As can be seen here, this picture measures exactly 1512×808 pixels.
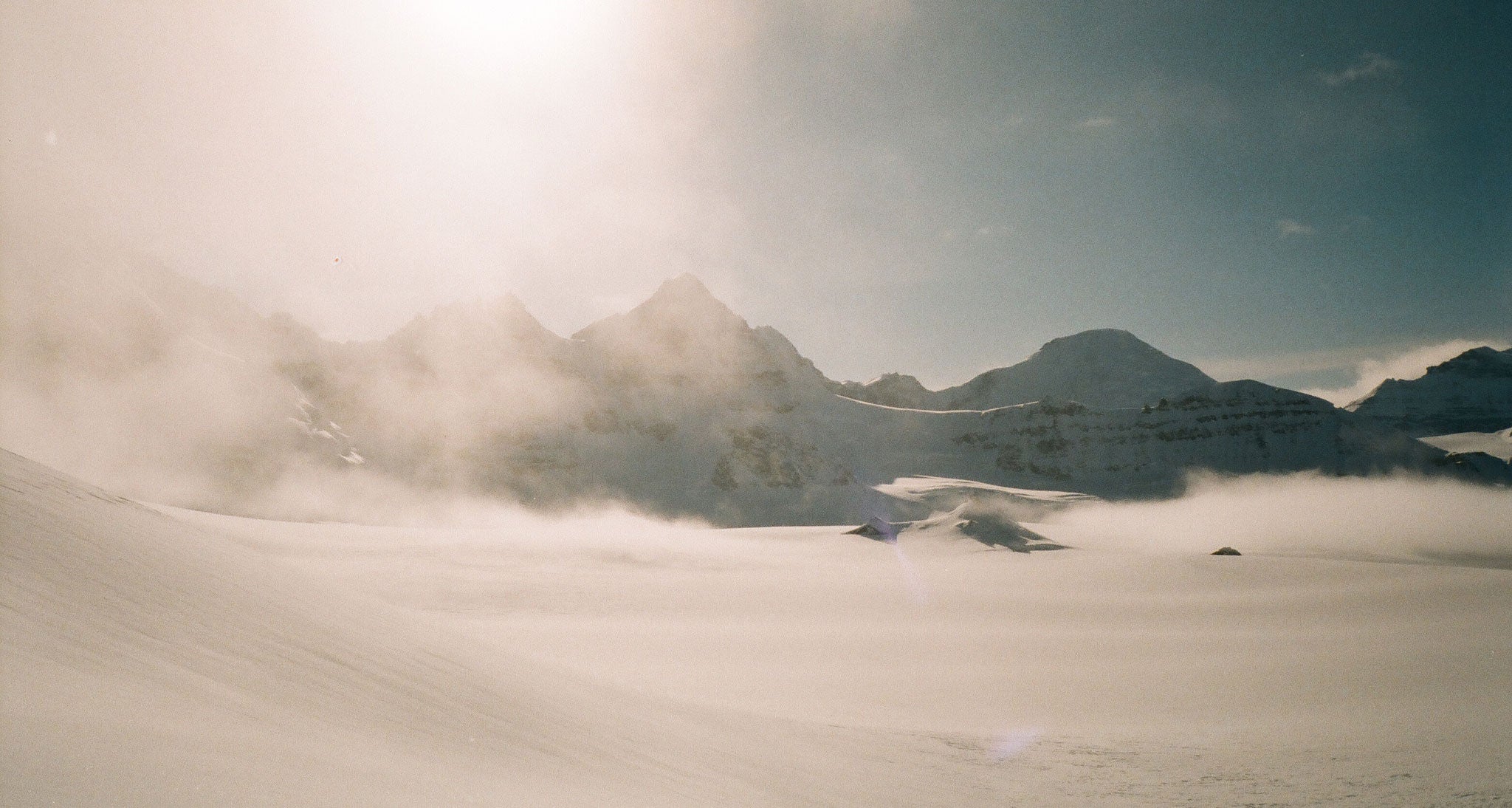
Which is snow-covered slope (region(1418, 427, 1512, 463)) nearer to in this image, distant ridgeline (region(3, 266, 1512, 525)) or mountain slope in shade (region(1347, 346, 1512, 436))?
distant ridgeline (region(3, 266, 1512, 525))

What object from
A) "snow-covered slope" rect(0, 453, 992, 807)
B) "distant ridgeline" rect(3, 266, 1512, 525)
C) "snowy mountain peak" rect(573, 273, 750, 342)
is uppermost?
"snowy mountain peak" rect(573, 273, 750, 342)

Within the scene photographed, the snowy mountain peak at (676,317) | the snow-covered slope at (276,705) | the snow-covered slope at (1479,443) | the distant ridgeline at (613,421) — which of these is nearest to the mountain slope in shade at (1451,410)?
the snow-covered slope at (1479,443)

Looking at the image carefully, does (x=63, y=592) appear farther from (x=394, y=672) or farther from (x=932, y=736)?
(x=932, y=736)

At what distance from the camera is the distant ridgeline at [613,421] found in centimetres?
7575

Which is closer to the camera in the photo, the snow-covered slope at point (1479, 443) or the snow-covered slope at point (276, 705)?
the snow-covered slope at point (276, 705)

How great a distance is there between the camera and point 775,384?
16038 centimetres

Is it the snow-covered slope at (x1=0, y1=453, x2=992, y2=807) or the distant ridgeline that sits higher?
the distant ridgeline

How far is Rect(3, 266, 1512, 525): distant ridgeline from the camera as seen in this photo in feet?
249

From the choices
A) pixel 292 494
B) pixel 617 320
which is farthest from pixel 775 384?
pixel 292 494

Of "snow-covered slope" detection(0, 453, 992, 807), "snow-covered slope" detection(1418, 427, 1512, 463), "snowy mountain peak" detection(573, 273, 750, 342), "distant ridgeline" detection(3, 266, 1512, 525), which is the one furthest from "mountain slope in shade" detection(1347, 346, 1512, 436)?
"snow-covered slope" detection(0, 453, 992, 807)

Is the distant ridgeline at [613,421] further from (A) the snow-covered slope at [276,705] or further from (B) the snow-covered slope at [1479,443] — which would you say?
(A) the snow-covered slope at [276,705]

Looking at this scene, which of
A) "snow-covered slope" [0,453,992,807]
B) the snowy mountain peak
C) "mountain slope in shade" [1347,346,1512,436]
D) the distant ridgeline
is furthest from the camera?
"mountain slope in shade" [1347,346,1512,436]

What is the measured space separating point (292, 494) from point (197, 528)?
295ft

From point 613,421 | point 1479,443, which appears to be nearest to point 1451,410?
point 1479,443
